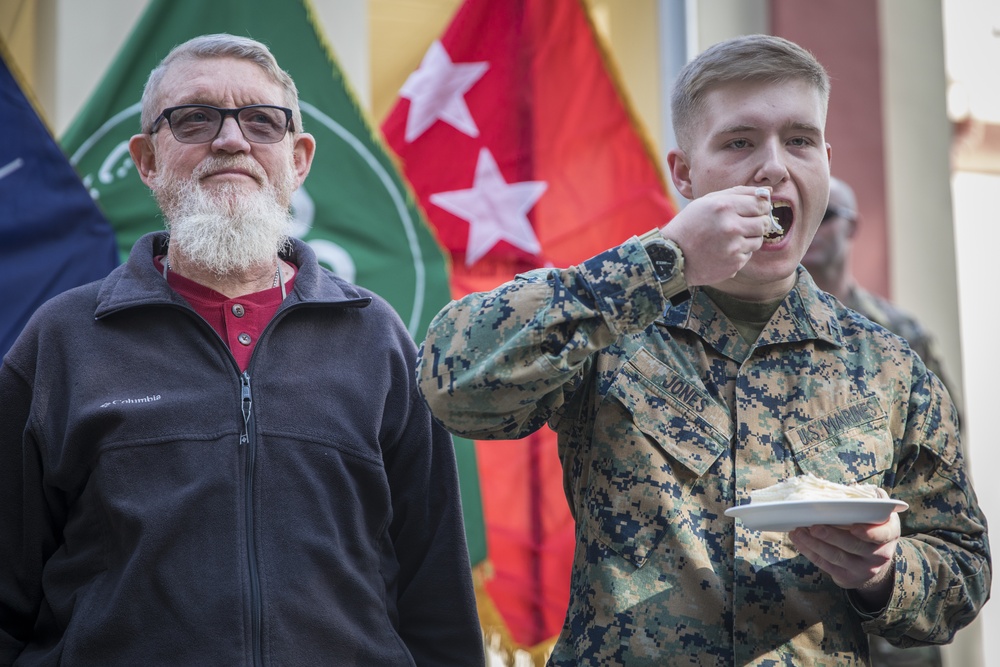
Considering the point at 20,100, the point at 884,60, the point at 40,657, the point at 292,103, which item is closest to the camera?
the point at 40,657

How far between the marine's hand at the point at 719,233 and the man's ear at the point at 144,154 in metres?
1.28

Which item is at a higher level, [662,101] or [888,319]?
[662,101]

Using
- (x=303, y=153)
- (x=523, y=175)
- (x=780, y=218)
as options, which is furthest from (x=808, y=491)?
(x=523, y=175)

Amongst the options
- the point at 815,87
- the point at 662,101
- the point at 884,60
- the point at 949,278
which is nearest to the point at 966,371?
the point at 949,278

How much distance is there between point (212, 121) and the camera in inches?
101

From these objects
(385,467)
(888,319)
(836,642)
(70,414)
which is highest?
(70,414)

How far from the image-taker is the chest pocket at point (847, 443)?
2.10 metres

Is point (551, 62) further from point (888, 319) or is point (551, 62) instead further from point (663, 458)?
point (663, 458)

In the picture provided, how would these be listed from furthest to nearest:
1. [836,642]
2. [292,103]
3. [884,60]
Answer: [884,60]
[292,103]
[836,642]

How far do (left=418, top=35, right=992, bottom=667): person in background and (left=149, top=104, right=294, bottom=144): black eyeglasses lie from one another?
82cm

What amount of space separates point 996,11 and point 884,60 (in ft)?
2.56

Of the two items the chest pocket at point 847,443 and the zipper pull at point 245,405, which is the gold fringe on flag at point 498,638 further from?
the chest pocket at point 847,443

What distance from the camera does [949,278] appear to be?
217 inches

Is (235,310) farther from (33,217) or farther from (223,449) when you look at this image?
(33,217)
